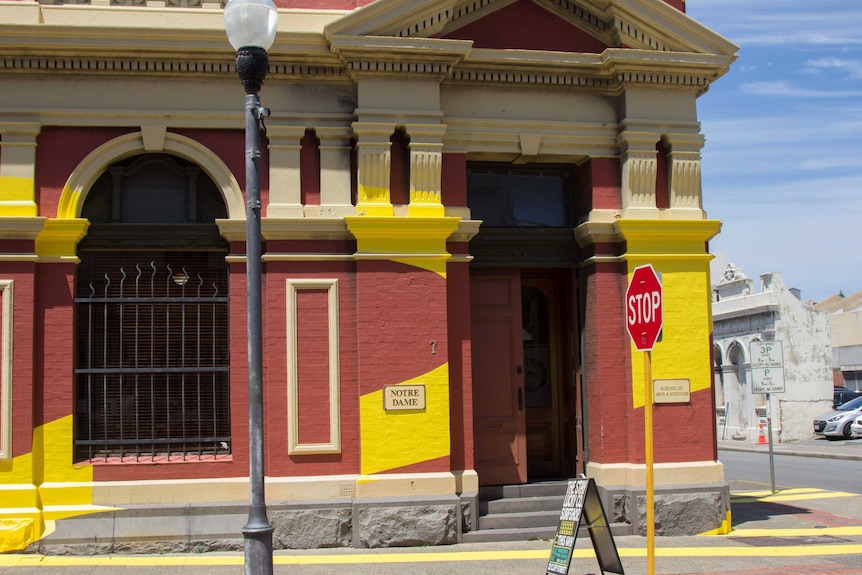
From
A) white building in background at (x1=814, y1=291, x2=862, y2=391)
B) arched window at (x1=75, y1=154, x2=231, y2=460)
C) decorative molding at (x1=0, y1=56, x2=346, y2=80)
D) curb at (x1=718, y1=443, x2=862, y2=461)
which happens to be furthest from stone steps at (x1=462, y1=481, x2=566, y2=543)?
white building in background at (x1=814, y1=291, x2=862, y2=391)

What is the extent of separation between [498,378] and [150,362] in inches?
172

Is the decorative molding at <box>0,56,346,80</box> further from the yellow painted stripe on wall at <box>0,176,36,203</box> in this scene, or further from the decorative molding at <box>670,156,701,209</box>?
the decorative molding at <box>670,156,701,209</box>

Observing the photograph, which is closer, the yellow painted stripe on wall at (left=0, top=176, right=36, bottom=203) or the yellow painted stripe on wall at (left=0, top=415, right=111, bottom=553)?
the yellow painted stripe on wall at (left=0, top=415, right=111, bottom=553)

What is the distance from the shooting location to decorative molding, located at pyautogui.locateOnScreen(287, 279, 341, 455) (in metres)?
10.6

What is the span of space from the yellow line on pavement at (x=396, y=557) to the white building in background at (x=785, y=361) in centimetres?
2111

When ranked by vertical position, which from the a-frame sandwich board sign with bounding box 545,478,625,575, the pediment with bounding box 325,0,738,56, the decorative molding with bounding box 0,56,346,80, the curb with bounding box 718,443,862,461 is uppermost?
the pediment with bounding box 325,0,738,56

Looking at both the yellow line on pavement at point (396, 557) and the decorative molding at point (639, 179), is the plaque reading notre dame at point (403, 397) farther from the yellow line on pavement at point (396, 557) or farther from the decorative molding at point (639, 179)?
the decorative molding at point (639, 179)

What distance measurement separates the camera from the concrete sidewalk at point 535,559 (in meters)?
9.34

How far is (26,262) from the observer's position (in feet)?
34.1

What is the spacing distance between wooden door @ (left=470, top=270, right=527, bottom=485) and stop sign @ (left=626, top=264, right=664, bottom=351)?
4.32 m

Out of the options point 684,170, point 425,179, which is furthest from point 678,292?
point 425,179

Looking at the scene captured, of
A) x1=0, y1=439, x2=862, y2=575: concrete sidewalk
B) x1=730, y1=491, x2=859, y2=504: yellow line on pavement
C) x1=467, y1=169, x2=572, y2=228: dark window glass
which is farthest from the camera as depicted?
x1=730, y1=491, x2=859, y2=504: yellow line on pavement

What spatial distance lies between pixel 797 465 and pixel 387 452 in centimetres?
1567

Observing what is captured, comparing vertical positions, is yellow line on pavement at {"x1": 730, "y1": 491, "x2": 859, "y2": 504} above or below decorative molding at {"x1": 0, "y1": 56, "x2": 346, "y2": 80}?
below
